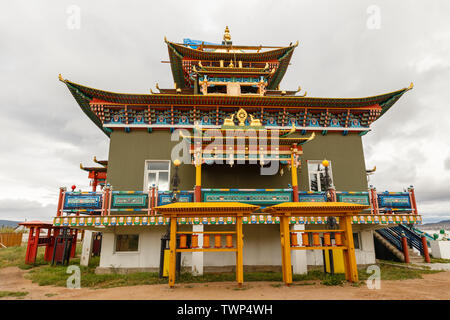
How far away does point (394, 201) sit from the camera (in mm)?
10703

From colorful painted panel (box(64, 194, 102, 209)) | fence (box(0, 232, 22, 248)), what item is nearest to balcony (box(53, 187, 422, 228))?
colorful painted panel (box(64, 194, 102, 209))

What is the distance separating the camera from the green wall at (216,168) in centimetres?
1166

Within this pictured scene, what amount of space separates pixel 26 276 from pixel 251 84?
14.0 metres

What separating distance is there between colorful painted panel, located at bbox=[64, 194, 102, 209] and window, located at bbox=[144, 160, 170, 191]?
2.29 meters

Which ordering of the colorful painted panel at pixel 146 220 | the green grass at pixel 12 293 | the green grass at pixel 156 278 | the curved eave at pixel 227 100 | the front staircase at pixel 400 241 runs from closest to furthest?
the green grass at pixel 12 293
the green grass at pixel 156 278
the colorful painted panel at pixel 146 220
the curved eave at pixel 227 100
the front staircase at pixel 400 241

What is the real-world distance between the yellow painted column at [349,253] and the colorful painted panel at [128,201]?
7.52 metres

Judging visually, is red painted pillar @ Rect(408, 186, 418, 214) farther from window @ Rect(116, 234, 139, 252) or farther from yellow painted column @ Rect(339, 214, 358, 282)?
window @ Rect(116, 234, 139, 252)

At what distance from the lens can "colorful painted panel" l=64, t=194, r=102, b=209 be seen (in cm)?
983

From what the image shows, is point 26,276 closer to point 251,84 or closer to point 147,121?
point 147,121

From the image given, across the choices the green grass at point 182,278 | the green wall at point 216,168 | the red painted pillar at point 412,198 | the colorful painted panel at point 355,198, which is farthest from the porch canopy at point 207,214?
the red painted pillar at point 412,198

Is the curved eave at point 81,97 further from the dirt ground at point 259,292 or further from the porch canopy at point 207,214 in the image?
the dirt ground at point 259,292

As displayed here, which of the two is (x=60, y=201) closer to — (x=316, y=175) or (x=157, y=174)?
(x=157, y=174)

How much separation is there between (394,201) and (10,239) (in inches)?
1164
